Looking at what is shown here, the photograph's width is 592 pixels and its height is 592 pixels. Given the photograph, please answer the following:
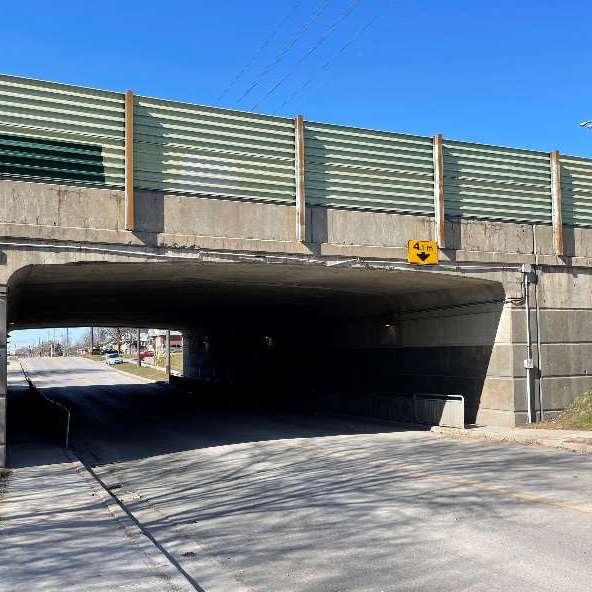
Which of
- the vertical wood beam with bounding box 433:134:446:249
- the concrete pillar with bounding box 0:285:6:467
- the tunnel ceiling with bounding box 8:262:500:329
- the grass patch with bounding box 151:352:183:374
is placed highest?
the vertical wood beam with bounding box 433:134:446:249

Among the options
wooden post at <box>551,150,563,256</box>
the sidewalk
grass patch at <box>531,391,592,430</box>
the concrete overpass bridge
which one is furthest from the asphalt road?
wooden post at <box>551,150,563,256</box>

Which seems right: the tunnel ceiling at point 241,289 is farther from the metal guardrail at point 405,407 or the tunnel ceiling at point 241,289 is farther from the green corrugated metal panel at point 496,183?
the metal guardrail at point 405,407

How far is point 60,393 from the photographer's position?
1713 inches

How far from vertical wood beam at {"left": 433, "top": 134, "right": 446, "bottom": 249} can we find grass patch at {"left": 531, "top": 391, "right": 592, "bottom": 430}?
585cm

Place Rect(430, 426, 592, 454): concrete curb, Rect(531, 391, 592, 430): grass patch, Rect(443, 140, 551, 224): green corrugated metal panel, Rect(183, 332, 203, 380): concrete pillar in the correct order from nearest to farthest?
Rect(430, 426, 592, 454): concrete curb
Rect(531, 391, 592, 430): grass patch
Rect(443, 140, 551, 224): green corrugated metal panel
Rect(183, 332, 203, 380): concrete pillar

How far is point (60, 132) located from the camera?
1473 cm

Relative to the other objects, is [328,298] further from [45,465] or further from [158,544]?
[158,544]

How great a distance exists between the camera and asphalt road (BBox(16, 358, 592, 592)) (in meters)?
6.52

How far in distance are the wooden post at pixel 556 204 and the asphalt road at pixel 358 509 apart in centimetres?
716

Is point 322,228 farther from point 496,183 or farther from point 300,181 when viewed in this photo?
point 496,183

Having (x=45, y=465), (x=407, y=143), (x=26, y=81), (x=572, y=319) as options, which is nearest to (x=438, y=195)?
(x=407, y=143)

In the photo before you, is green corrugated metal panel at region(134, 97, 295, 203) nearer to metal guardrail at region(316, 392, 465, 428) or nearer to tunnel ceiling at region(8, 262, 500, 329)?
tunnel ceiling at region(8, 262, 500, 329)

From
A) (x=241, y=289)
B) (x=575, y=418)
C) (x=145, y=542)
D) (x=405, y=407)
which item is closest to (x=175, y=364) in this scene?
(x=241, y=289)

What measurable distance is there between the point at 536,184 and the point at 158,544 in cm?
1648
